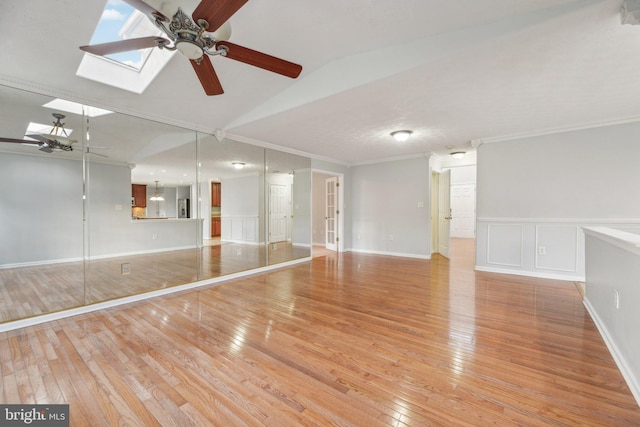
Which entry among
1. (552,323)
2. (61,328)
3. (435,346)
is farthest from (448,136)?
(61,328)

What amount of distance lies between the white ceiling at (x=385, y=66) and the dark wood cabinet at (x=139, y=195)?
1.03 m

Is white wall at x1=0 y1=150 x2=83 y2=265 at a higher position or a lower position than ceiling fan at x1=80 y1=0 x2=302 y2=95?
lower

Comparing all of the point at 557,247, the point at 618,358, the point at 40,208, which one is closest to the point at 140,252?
the point at 40,208

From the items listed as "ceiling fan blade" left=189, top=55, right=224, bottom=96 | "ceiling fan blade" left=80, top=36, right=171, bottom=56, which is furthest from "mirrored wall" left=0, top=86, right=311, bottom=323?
"ceiling fan blade" left=189, top=55, right=224, bottom=96

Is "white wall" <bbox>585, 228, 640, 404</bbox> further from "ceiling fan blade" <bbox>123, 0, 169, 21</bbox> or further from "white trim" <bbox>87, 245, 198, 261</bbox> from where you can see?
"white trim" <bbox>87, 245, 198, 261</bbox>

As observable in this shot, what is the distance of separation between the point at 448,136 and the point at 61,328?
5.87 m

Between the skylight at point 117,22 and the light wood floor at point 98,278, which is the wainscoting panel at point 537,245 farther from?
the skylight at point 117,22

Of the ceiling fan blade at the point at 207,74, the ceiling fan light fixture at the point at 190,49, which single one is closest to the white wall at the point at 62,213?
the ceiling fan blade at the point at 207,74

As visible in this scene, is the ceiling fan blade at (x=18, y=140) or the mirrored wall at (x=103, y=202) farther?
the mirrored wall at (x=103, y=202)

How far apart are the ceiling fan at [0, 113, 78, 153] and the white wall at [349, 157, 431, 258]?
19.2ft

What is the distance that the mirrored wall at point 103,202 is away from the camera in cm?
307

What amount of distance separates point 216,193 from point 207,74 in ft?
12.8

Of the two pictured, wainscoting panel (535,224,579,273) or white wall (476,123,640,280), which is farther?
wainscoting panel (535,224,579,273)

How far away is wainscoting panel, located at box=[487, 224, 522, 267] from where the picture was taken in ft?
15.4
